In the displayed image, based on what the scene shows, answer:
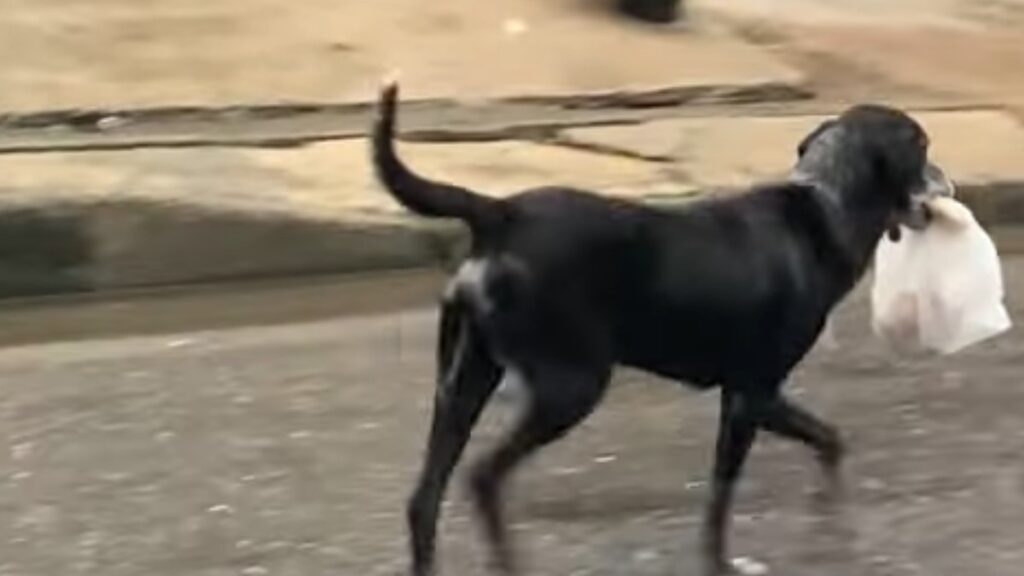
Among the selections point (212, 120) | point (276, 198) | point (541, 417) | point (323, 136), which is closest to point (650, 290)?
point (541, 417)

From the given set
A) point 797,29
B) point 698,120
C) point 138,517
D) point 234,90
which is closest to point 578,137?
point 698,120

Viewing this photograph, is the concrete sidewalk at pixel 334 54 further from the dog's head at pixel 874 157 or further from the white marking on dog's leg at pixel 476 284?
the white marking on dog's leg at pixel 476 284

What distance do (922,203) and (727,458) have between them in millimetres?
671

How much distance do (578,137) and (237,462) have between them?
344cm

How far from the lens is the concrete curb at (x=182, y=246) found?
7.96 m

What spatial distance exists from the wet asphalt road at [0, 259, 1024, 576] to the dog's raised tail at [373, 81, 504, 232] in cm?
84

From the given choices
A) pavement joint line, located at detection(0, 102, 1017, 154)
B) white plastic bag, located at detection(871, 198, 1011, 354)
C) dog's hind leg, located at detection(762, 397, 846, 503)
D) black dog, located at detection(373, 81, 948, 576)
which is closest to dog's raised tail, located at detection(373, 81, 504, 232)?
black dog, located at detection(373, 81, 948, 576)

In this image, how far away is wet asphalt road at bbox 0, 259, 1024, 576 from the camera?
5.42 m

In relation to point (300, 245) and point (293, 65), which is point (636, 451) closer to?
point (300, 245)

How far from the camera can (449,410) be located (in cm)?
498

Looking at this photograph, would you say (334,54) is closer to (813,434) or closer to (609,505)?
(609,505)

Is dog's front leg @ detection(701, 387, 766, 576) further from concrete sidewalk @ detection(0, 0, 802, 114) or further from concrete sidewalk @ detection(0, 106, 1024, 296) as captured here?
concrete sidewalk @ detection(0, 0, 802, 114)

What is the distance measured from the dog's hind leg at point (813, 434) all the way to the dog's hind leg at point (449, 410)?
0.64 meters

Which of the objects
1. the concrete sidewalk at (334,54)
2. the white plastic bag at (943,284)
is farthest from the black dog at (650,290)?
the concrete sidewalk at (334,54)
